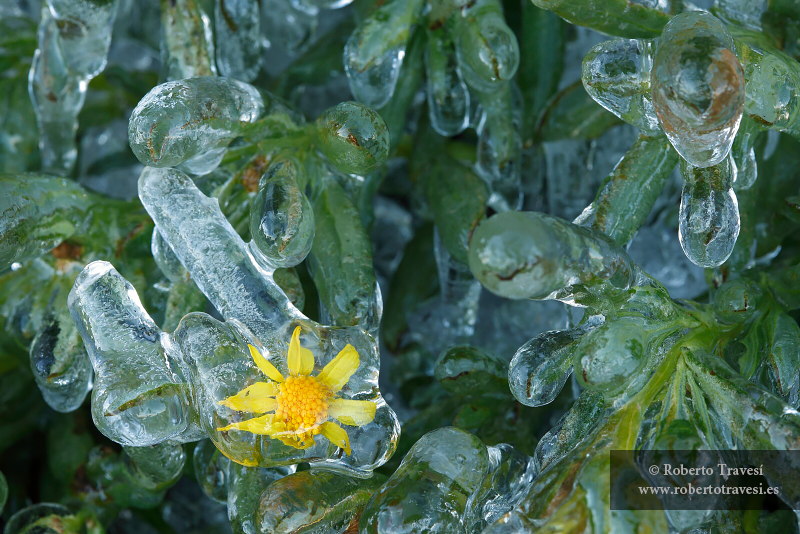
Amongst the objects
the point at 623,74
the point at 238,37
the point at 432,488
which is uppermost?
the point at 623,74

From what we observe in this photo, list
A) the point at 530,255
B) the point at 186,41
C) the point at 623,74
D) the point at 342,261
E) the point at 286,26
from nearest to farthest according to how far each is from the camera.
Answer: the point at 530,255
the point at 623,74
the point at 342,261
the point at 186,41
the point at 286,26

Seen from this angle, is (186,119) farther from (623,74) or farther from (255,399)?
(623,74)

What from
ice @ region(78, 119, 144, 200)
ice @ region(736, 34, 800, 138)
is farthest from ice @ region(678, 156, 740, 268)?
ice @ region(78, 119, 144, 200)

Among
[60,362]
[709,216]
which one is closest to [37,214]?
[60,362]

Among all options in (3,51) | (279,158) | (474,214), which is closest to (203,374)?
(279,158)

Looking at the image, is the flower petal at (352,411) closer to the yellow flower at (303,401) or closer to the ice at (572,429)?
the yellow flower at (303,401)

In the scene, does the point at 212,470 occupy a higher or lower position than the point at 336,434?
lower
